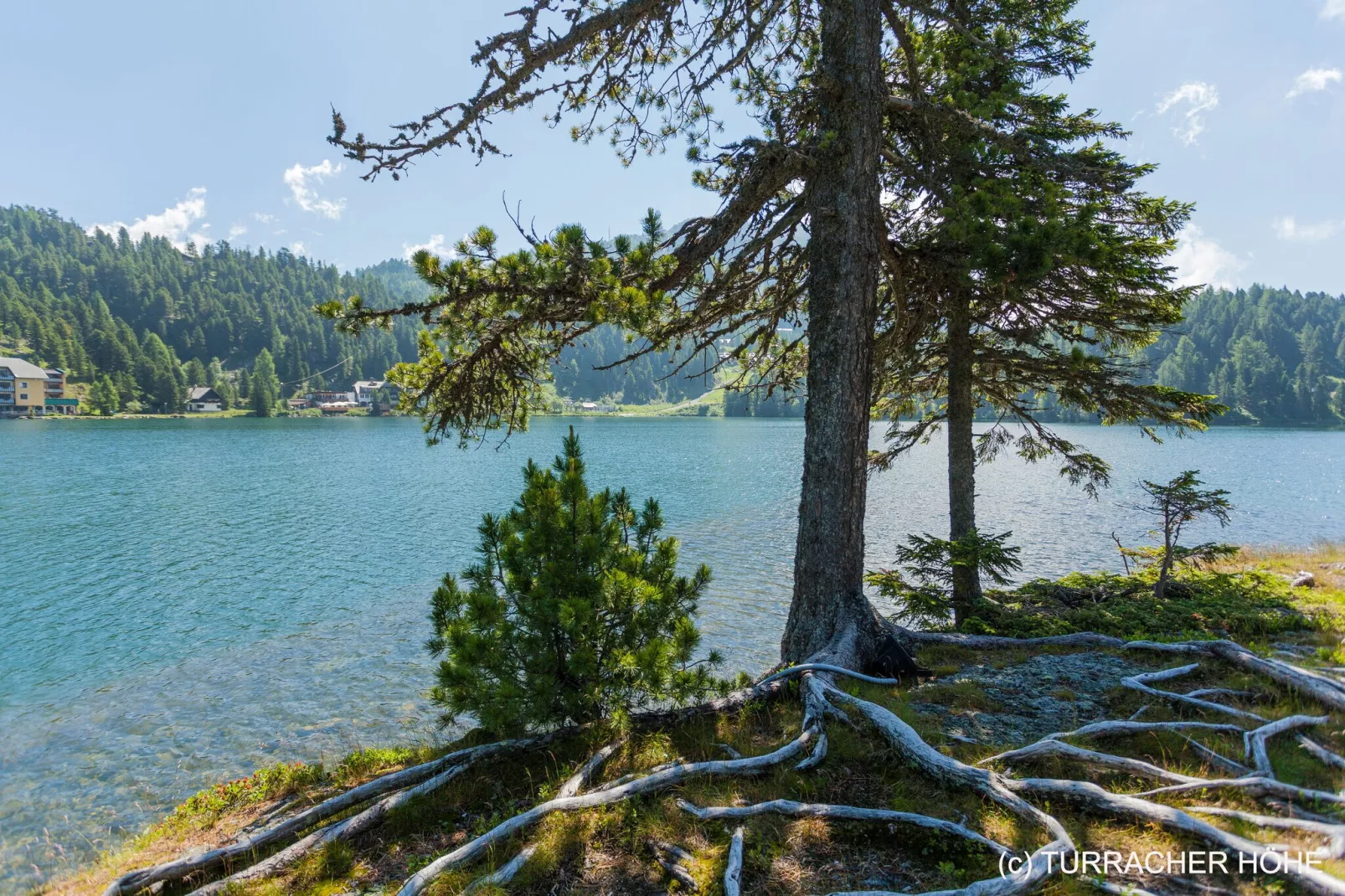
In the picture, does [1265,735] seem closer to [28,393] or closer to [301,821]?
[301,821]

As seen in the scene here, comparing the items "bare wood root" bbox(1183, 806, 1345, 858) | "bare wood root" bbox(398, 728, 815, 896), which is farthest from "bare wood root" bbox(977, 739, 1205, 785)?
"bare wood root" bbox(398, 728, 815, 896)

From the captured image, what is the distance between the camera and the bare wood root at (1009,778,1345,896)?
2.46 m

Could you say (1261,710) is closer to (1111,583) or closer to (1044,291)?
(1044,291)

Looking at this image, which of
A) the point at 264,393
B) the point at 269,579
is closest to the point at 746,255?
the point at 269,579

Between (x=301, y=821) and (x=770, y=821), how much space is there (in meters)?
3.43

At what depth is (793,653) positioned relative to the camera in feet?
20.9

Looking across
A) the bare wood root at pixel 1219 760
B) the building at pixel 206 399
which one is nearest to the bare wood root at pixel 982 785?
the bare wood root at pixel 1219 760

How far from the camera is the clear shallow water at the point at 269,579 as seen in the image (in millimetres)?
8594

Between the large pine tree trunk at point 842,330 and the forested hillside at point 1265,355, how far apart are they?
117012 millimetres

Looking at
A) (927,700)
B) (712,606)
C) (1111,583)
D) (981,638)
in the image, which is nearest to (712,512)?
(712,606)

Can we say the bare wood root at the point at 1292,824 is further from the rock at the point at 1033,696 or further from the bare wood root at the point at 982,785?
the rock at the point at 1033,696

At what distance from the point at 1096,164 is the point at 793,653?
7.70m

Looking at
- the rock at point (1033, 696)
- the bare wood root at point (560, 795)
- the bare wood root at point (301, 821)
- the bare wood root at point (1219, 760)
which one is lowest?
the bare wood root at point (301, 821)

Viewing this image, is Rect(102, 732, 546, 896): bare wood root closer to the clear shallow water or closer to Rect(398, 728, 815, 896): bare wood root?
Rect(398, 728, 815, 896): bare wood root
